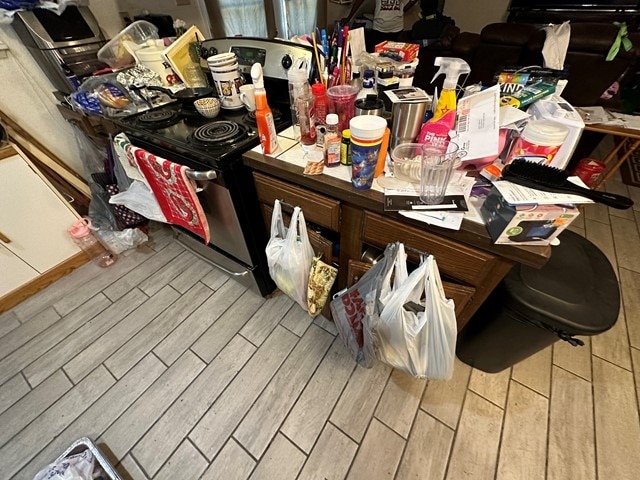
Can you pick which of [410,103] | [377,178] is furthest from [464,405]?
[410,103]

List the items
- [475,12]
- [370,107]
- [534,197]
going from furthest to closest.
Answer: [475,12], [370,107], [534,197]

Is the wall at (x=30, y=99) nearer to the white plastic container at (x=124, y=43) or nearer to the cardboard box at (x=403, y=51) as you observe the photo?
the white plastic container at (x=124, y=43)

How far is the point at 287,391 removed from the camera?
3.58 ft

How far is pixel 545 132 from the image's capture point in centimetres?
57

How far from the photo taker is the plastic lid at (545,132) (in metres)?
0.56

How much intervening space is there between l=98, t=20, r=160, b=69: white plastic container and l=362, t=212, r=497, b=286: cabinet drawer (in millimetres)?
1493

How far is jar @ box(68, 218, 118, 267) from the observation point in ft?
4.98

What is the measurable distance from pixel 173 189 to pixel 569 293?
135 centimetres

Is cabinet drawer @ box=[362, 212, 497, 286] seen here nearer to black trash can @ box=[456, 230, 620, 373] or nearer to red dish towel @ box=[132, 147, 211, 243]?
black trash can @ box=[456, 230, 620, 373]

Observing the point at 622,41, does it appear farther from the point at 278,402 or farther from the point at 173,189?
the point at 278,402

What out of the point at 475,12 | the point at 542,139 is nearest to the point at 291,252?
the point at 542,139

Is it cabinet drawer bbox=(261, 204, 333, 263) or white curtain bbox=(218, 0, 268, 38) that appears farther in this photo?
white curtain bbox=(218, 0, 268, 38)

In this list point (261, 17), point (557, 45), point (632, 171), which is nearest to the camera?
point (557, 45)

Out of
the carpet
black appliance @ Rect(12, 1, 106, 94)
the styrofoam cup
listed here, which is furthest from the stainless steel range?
the carpet
